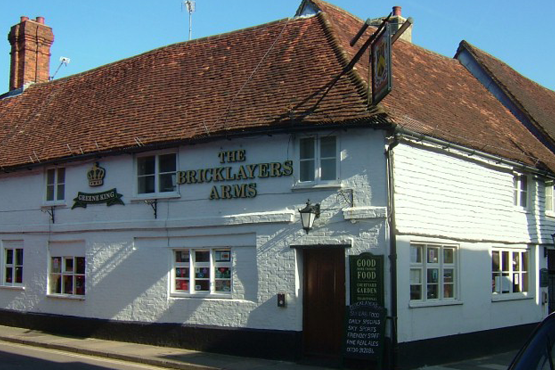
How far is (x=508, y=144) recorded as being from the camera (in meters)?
17.7

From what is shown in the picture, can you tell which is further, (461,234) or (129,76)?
(129,76)

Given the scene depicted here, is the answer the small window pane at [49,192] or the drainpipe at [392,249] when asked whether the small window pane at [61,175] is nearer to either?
the small window pane at [49,192]

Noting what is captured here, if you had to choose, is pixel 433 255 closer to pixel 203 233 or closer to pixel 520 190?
pixel 520 190

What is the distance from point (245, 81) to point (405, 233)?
5.60 m

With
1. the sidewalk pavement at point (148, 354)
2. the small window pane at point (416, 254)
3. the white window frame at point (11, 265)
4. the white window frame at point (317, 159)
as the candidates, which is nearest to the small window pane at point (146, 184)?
the sidewalk pavement at point (148, 354)

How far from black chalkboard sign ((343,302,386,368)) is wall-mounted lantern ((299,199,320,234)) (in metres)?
1.79

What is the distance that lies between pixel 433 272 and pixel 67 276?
9582 millimetres

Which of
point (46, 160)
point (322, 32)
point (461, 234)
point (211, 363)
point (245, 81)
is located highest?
point (322, 32)

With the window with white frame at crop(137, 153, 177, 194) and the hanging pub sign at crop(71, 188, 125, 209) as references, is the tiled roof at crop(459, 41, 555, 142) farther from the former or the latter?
the hanging pub sign at crop(71, 188, 125, 209)

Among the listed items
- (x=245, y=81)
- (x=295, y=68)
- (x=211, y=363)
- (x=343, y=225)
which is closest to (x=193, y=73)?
(x=245, y=81)

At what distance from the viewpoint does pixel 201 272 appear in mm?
15336

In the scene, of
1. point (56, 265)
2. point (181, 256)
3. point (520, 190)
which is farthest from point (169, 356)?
point (520, 190)

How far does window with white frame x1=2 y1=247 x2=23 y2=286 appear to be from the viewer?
19.3 metres

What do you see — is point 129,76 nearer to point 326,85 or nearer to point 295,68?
point 295,68
